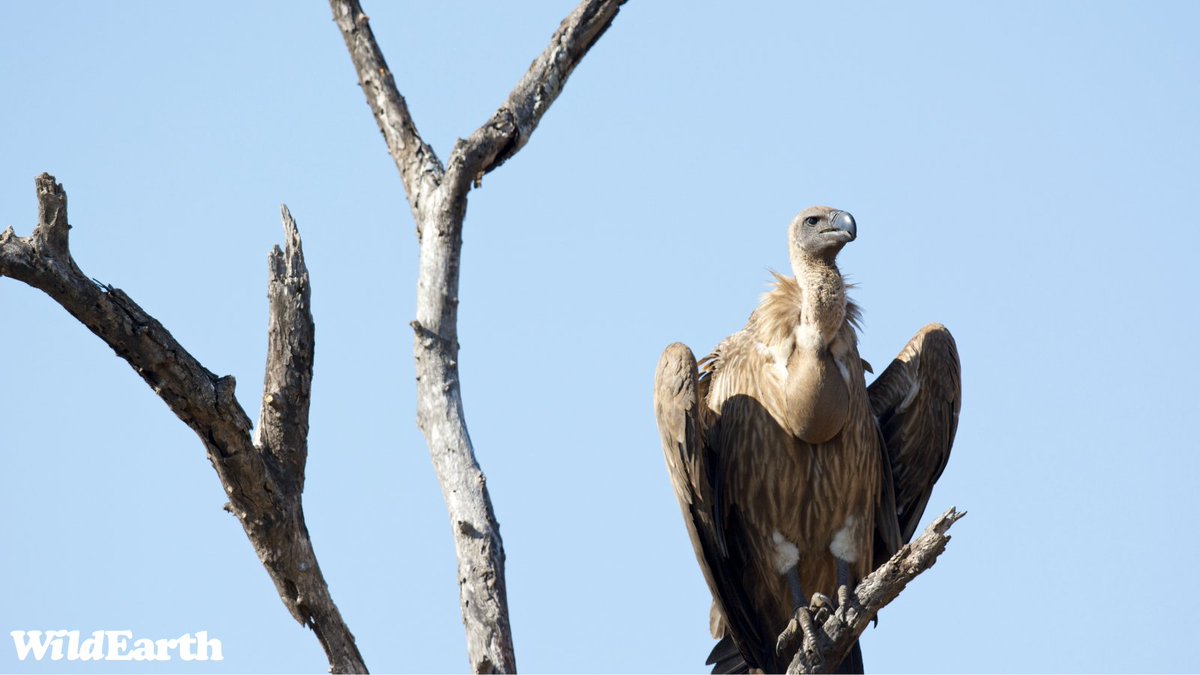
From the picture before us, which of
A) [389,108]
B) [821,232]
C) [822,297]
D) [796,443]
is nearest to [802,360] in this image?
[822,297]

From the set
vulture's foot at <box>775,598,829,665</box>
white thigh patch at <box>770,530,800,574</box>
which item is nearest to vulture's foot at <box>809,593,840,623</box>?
vulture's foot at <box>775,598,829,665</box>

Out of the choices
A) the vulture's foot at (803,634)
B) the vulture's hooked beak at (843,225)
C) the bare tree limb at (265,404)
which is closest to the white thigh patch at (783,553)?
the vulture's foot at (803,634)

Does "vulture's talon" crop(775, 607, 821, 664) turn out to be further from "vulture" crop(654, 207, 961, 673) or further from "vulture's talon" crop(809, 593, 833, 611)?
"vulture" crop(654, 207, 961, 673)

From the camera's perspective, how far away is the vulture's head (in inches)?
318

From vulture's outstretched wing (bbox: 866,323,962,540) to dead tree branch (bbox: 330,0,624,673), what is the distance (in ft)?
8.97

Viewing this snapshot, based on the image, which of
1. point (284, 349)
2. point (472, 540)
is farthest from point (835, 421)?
point (284, 349)

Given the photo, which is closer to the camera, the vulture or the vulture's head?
the vulture

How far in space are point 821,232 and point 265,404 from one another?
3.32 m

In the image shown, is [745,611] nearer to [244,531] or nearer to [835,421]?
[835,421]

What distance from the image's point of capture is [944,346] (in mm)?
8539

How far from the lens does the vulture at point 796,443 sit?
797cm

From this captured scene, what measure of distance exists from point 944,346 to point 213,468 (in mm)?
4230

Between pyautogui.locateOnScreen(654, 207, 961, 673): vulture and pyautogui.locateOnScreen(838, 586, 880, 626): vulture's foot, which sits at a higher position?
pyautogui.locateOnScreen(654, 207, 961, 673): vulture

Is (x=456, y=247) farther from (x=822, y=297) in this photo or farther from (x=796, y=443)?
(x=796, y=443)
